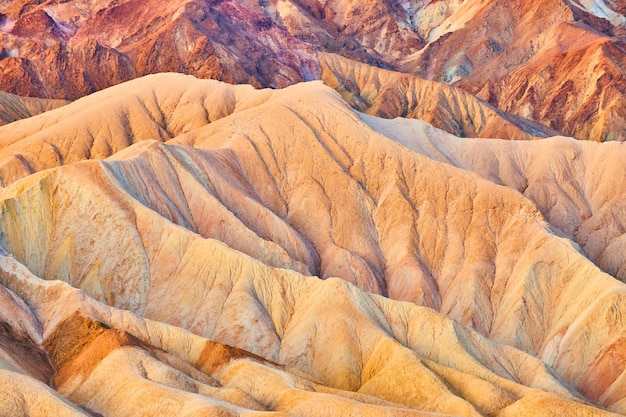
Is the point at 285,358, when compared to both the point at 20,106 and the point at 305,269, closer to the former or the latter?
the point at 305,269

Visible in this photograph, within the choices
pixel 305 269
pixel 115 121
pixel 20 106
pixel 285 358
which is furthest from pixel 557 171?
pixel 20 106

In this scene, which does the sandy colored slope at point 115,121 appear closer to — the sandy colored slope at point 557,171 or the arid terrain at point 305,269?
the arid terrain at point 305,269

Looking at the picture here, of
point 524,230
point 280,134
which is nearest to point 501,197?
point 524,230

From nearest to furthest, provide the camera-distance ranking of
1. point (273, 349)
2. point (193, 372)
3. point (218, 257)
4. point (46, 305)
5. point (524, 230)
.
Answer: point (193, 372), point (46, 305), point (273, 349), point (218, 257), point (524, 230)

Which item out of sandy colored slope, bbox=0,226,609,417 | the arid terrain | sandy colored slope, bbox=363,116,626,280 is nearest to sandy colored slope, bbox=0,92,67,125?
the arid terrain

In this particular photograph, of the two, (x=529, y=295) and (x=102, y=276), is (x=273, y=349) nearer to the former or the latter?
(x=102, y=276)

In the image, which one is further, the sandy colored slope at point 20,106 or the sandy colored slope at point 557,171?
the sandy colored slope at point 20,106

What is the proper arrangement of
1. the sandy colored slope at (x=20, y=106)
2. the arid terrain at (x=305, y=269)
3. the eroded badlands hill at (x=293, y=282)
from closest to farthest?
the eroded badlands hill at (x=293, y=282) < the arid terrain at (x=305, y=269) < the sandy colored slope at (x=20, y=106)

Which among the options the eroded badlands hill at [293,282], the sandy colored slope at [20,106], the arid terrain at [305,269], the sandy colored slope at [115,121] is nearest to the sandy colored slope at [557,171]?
the arid terrain at [305,269]
